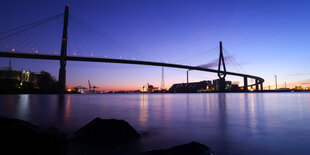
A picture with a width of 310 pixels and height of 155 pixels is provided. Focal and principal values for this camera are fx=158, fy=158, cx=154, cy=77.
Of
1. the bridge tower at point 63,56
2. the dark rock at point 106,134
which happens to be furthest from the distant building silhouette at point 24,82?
the dark rock at point 106,134

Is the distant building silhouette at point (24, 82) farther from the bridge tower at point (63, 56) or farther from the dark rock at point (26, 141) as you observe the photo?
the dark rock at point (26, 141)

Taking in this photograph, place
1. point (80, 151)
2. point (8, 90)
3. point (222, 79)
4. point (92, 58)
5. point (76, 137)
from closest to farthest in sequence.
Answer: point (80, 151) → point (76, 137) → point (92, 58) → point (8, 90) → point (222, 79)

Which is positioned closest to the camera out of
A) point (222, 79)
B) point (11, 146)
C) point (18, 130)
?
point (11, 146)

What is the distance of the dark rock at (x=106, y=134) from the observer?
281 centimetres

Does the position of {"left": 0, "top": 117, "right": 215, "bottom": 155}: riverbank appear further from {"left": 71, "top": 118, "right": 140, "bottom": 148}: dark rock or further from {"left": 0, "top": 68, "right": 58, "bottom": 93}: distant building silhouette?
{"left": 0, "top": 68, "right": 58, "bottom": 93}: distant building silhouette

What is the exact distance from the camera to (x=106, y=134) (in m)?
2.97

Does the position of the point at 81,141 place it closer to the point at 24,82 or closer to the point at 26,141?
the point at 26,141

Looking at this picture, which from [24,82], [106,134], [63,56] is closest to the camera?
[106,134]

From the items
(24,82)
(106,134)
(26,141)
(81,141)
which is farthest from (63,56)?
(24,82)

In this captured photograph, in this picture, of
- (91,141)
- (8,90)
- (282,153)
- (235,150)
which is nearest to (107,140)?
(91,141)

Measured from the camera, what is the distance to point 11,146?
1734 mm

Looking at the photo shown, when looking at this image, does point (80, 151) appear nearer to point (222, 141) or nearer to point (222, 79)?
point (222, 141)

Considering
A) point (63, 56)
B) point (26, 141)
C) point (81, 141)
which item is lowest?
point (81, 141)

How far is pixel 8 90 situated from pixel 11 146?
62598 mm
